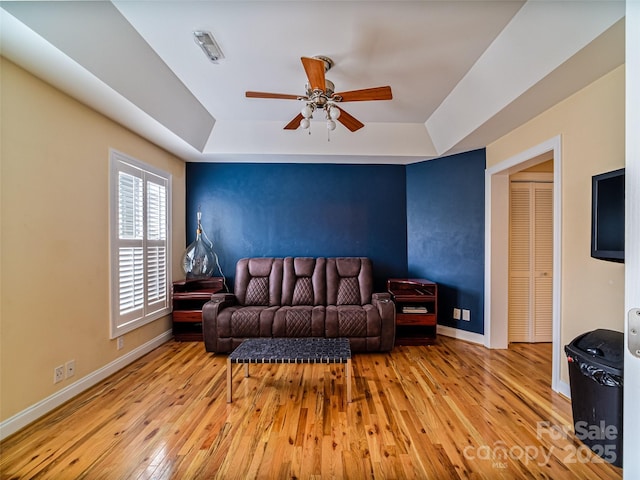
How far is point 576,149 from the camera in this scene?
7.41 ft

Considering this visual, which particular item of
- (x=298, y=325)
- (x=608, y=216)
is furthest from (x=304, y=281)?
(x=608, y=216)

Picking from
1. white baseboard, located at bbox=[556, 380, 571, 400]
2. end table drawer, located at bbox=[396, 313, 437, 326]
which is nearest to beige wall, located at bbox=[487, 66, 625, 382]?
white baseboard, located at bbox=[556, 380, 571, 400]

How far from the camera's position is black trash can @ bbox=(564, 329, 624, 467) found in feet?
5.20

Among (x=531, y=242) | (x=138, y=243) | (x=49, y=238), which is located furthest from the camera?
(x=531, y=242)

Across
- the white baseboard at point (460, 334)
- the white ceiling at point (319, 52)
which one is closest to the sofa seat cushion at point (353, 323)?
the white baseboard at point (460, 334)

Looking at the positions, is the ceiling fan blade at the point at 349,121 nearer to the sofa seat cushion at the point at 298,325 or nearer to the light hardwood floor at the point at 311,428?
the sofa seat cushion at the point at 298,325

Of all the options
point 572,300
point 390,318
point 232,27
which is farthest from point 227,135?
point 572,300

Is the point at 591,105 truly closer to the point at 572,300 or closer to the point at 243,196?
the point at 572,300

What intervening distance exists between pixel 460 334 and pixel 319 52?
3.77 meters

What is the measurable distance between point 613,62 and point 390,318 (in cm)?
281

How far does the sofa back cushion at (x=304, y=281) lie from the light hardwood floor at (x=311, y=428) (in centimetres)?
108

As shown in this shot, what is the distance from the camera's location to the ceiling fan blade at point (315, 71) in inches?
72.5

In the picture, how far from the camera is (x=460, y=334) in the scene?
3.76 m

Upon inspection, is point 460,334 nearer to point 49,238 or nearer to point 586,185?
point 586,185
